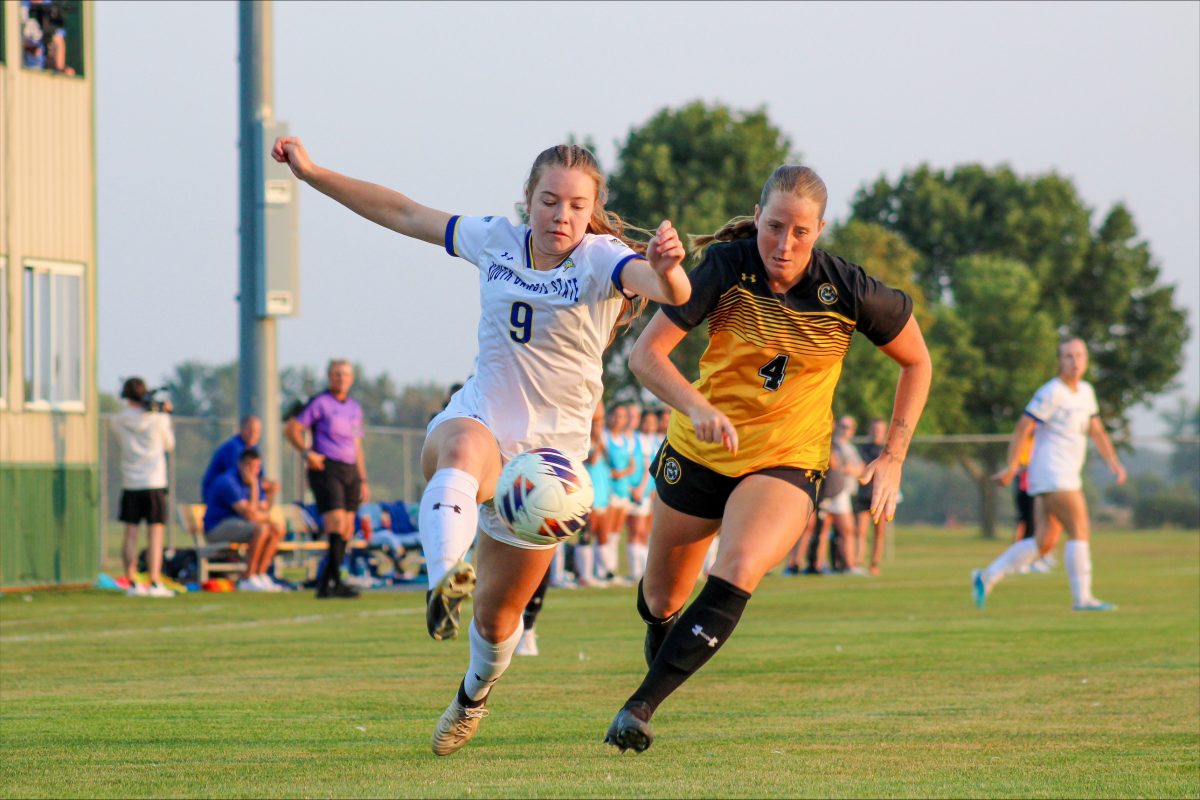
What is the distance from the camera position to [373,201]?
21.7 ft

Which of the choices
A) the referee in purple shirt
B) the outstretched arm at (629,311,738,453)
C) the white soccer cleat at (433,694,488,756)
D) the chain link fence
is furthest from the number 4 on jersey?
the chain link fence

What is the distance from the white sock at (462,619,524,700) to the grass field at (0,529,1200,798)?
11.8 inches

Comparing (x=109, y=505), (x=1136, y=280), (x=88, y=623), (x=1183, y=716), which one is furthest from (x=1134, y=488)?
(x=1183, y=716)

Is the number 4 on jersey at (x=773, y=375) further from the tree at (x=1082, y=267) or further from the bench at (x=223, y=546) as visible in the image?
the tree at (x=1082, y=267)

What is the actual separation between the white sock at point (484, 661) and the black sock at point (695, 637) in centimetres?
72

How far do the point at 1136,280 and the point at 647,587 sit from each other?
66.2 m

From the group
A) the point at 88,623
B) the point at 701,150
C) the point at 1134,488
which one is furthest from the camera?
the point at 701,150

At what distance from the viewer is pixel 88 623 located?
14.7m

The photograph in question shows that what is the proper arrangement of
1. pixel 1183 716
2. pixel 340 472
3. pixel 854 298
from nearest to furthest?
pixel 854 298 → pixel 1183 716 → pixel 340 472

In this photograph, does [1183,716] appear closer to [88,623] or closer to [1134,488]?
[88,623]

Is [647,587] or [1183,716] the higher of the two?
[647,587]

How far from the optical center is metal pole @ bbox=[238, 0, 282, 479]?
2211 centimetres

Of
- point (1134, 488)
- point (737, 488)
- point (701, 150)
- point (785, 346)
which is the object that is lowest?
point (1134, 488)

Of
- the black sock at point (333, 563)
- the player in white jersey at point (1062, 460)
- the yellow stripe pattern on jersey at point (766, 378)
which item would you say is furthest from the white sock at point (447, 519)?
the black sock at point (333, 563)
